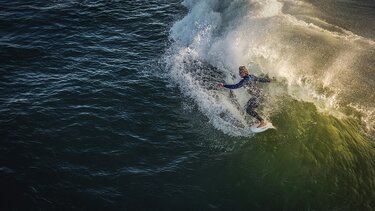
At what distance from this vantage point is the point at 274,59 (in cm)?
2152

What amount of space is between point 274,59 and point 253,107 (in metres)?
4.40

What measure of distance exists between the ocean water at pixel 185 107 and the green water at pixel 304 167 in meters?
0.06

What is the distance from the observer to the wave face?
62.3 ft

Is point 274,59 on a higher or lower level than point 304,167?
higher

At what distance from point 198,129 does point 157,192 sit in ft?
14.4

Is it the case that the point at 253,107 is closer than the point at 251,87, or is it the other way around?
the point at 253,107

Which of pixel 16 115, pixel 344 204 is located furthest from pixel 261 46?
pixel 16 115

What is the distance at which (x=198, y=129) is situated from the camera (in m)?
17.8

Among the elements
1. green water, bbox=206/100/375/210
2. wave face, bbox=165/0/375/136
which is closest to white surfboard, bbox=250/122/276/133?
green water, bbox=206/100/375/210

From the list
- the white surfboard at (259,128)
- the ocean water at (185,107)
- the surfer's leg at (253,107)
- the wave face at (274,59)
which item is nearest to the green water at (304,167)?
the ocean water at (185,107)

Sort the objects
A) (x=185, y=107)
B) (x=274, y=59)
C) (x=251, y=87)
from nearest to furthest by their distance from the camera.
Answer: (x=251, y=87) < (x=185, y=107) < (x=274, y=59)

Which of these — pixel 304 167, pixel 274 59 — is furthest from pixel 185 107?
pixel 304 167

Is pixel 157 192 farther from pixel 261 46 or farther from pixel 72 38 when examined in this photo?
pixel 72 38

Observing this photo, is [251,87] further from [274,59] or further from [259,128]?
[274,59]
